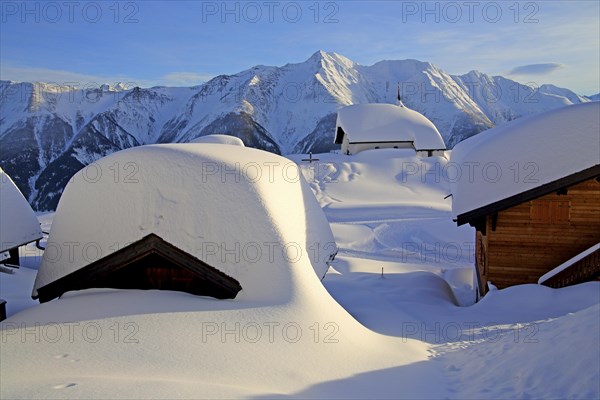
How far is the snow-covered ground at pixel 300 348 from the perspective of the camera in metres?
6.00

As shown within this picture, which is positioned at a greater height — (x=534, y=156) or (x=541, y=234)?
(x=534, y=156)

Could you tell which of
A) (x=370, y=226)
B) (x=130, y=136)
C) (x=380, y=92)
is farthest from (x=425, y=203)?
(x=380, y=92)

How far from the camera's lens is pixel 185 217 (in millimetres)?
8547

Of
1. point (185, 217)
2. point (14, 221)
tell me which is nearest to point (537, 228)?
point (185, 217)

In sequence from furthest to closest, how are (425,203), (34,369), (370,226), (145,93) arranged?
(145,93)
(425,203)
(370,226)
(34,369)

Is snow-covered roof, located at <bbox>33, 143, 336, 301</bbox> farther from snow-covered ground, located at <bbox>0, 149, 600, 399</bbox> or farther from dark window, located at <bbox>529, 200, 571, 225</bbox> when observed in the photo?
dark window, located at <bbox>529, 200, 571, 225</bbox>

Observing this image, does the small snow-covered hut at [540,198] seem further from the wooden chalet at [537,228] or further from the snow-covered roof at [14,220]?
the snow-covered roof at [14,220]

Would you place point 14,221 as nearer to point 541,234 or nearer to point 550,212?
point 541,234

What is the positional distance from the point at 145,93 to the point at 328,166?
15600 cm

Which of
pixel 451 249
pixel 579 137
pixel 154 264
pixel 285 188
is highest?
pixel 579 137

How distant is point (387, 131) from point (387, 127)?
0.63 metres

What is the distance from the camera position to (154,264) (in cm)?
858

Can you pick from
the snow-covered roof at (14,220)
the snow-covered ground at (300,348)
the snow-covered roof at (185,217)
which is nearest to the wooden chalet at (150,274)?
the snow-covered roof at (185,217)

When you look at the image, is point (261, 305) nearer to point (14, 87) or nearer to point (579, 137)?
point (579, 137)
